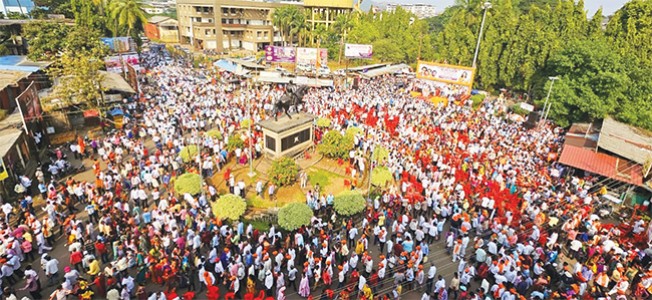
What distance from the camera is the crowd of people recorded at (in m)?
11.4

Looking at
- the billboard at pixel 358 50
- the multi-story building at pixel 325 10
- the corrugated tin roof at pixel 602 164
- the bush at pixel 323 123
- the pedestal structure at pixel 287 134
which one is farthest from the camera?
the multi-story building at pixel 325 10

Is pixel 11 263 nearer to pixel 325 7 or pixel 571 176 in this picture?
pixel 571 176

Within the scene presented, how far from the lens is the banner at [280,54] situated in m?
44.0

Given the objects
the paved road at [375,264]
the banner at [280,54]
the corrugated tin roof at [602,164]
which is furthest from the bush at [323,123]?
the banner at [280,54]

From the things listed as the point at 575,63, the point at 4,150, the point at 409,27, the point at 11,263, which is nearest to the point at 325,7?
the point at 409,27

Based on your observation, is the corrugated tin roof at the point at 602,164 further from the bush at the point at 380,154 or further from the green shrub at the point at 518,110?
the green shrub at the point at 518,110

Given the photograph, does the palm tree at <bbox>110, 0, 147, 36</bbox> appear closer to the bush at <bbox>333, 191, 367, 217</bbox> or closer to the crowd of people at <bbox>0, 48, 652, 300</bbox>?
the crowd of people at <bbox>0, 48, 652, 300</bbox>

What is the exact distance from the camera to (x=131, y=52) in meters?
38.6

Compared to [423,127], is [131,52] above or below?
above

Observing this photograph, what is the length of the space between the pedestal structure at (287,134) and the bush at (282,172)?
2200 mm

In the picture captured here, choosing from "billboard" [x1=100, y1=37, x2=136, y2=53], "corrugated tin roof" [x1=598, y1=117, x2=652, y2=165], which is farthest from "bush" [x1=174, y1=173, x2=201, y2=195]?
"billboard" [x1=100, y1=37, x2=136, y2=53]

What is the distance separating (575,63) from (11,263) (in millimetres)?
34970

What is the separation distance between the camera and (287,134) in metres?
19.4

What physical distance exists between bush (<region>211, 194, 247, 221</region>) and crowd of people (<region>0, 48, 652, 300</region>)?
0.49 meters
